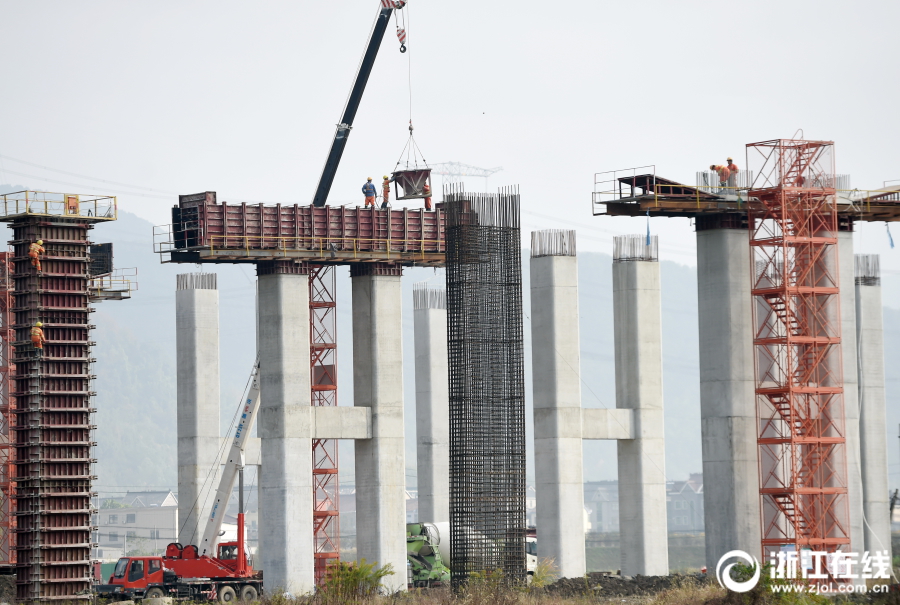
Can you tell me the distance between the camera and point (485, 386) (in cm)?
4650

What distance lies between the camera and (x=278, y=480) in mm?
53719

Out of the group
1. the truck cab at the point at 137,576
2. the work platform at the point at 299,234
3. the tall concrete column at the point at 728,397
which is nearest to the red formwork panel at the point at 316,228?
the work platform at the point at 299,234

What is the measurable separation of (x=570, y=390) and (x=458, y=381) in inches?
337

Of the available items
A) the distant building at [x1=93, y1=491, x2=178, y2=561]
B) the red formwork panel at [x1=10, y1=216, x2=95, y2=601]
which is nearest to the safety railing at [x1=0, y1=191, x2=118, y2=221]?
the red formwork panel at [x1=10, y1=216, x2=95, y2=601]

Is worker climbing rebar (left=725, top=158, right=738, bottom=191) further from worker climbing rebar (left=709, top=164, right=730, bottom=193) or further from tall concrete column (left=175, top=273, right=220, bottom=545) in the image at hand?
tall concrete column (left=175, top=273, right=220, bottom=545)

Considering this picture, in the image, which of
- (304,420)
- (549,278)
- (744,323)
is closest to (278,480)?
(304,420)

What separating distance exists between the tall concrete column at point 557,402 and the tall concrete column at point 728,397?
19.8 feet

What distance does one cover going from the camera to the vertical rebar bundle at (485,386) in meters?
45.4

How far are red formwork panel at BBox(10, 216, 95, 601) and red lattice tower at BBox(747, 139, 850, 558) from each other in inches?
892

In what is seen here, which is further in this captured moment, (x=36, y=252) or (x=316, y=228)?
(x=316, y=228)

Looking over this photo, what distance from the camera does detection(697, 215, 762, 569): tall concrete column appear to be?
48031mm

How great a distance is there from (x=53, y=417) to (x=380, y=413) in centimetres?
1417

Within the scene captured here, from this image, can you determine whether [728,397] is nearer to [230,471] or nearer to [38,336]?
[230,471]

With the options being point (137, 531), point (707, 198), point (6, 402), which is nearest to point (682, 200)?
point (707, 198)
